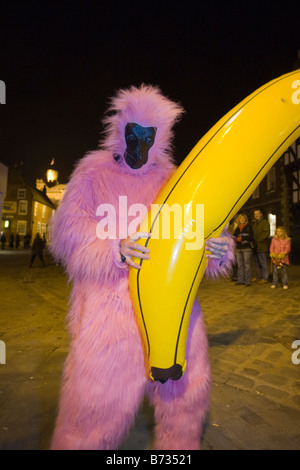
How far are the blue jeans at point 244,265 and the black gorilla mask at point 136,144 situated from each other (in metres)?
6.01

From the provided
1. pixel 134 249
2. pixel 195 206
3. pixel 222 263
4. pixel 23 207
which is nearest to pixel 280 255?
pixel 222 263

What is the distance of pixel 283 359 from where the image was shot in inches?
112

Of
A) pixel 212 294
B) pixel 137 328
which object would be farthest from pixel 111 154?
pixel 212 294

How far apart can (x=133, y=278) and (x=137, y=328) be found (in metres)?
0.26

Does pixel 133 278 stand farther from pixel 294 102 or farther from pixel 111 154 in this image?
pixel 294 102

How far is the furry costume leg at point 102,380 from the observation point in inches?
46.6

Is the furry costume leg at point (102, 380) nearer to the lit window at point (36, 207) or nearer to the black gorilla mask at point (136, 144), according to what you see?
the black gorilla mask at point (136, 144)

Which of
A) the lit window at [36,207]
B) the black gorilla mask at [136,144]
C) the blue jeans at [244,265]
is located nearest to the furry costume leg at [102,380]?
the black gorilla mask at [136,144]

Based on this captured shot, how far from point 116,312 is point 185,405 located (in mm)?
571

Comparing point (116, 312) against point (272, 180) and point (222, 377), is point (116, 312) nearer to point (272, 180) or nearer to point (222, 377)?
point (222, 377)

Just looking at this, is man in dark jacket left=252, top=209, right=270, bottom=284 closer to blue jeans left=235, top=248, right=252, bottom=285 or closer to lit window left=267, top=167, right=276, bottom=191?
blue jeans left=235, top=248, right=252, bottom=285

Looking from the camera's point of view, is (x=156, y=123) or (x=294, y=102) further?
(x=156, y=123)
